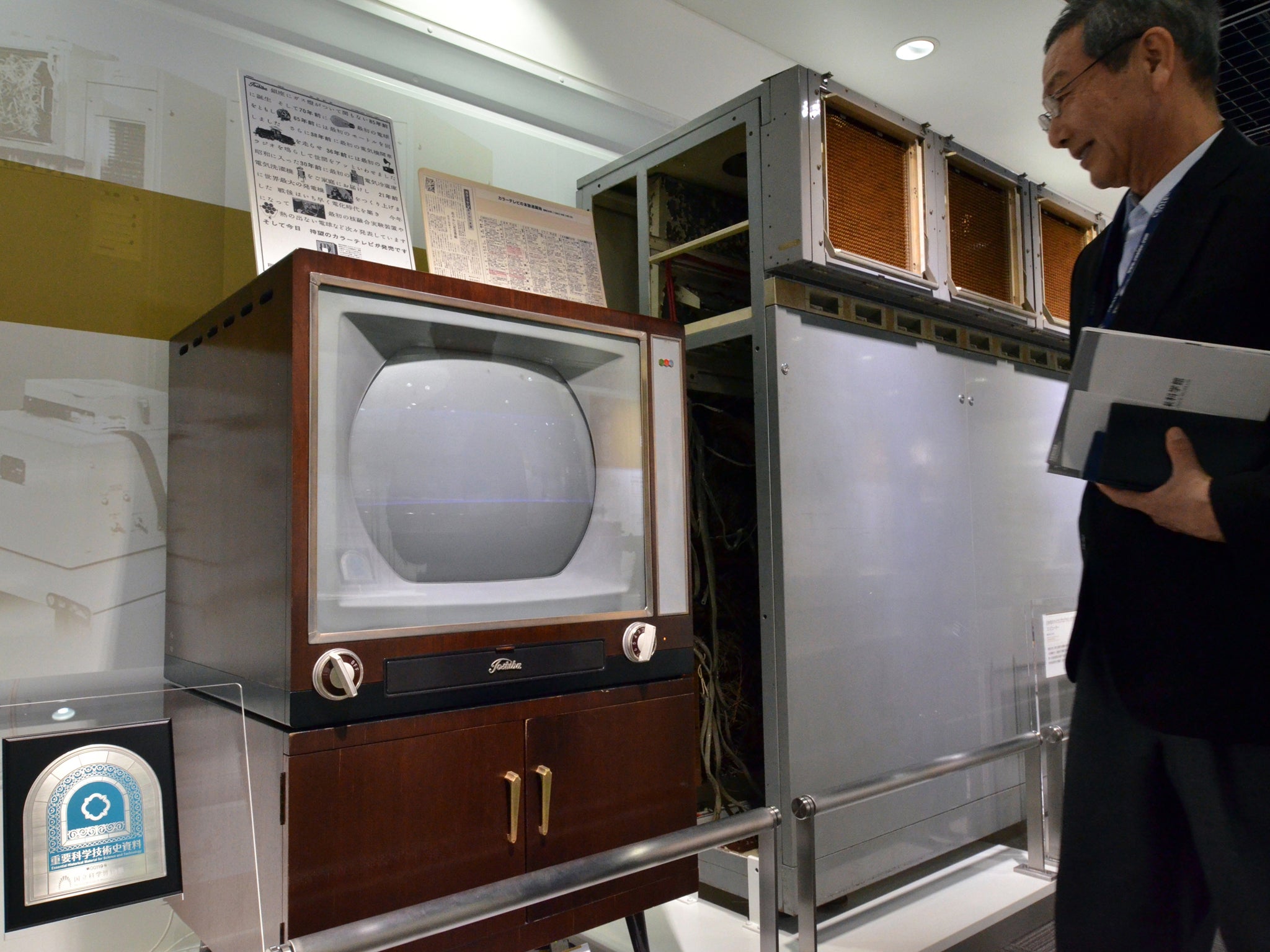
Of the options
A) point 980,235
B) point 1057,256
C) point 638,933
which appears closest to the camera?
point 638,933

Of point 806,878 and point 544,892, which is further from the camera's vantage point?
point 806,878

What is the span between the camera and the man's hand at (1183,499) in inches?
40.0

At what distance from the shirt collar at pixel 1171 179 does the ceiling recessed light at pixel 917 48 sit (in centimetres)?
231

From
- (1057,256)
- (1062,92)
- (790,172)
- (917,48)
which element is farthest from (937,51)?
(1062,92)

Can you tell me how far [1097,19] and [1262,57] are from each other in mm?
2940

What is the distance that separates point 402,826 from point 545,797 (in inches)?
9.7

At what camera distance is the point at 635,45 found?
2820 mm

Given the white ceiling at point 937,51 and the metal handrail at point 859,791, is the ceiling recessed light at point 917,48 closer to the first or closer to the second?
the white ceiling at point 937,51

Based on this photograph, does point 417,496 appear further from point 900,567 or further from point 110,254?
point 900,567

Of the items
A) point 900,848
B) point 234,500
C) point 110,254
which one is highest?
point 110,254

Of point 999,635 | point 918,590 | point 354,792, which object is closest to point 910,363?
point 918,590

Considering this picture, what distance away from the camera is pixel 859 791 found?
5.05 ft

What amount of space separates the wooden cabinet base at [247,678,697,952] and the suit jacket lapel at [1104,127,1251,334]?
100 cm

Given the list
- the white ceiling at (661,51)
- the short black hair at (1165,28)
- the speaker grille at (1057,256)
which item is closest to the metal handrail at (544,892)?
the short black hair at (1165,28)
